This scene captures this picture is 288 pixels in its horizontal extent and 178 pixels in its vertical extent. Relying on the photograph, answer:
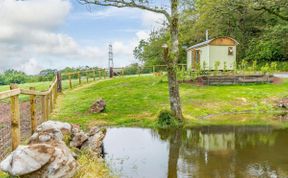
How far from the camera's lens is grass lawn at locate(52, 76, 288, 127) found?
39.6 ft

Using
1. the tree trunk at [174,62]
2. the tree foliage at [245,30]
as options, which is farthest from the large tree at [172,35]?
the tree foliage at [245,30]

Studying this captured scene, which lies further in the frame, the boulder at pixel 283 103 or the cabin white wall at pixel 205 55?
the cabin white wall at pixel 205 55

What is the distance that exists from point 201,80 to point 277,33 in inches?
590

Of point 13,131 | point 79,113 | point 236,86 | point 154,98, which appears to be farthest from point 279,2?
point 13,131

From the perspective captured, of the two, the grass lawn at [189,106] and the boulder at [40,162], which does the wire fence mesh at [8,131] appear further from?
the boulder at [40,162]

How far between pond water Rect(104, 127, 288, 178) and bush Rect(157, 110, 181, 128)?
644mm

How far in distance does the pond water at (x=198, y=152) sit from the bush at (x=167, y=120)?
2.11 feet

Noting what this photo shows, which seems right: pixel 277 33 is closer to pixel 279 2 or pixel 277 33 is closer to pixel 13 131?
pixel 279 2

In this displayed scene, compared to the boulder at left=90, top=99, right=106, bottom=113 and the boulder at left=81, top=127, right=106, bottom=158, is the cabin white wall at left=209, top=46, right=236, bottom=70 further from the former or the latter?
the boulder at left=81, top=127, right=106, bottom=158

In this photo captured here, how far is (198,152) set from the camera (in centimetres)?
773

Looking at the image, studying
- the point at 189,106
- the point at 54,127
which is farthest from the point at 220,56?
the point at 54,127

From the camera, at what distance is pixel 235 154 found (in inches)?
297

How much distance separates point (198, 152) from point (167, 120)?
3680mm

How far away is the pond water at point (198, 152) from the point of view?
248 inches
